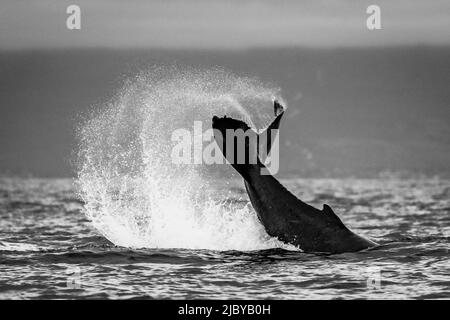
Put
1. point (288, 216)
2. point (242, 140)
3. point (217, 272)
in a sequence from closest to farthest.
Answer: point (217, 272), point (288, 216), point (242, 140)

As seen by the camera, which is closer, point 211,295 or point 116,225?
point 211,295

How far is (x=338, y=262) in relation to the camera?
18375mm

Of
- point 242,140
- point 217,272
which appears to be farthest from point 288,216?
point 217,272

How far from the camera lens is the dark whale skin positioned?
62.3ft

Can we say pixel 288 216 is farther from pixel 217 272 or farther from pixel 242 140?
pixel 217 272

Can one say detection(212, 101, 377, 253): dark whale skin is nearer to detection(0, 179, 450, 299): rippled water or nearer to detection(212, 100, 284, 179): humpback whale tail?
detection(212, 100, 284, 179): humpback whale tail

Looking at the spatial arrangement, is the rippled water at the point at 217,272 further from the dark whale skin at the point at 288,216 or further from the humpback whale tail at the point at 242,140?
the humpback whale tail at the point at 242,140

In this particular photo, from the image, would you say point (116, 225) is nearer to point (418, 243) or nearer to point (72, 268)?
point (72, 268)

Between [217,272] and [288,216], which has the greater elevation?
[288,216]

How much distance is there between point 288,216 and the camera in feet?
62.3

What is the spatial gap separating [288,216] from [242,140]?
1809 millimetres

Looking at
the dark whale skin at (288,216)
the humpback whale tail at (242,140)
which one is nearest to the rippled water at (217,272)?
the dark whale skin at (288,216)
